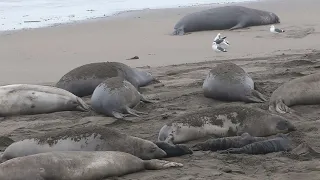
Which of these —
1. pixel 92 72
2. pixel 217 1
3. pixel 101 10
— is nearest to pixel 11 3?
pixel 101 10

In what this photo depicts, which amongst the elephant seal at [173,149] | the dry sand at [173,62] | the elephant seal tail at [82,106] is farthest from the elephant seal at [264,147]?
the elephant seal tail at [82,106]

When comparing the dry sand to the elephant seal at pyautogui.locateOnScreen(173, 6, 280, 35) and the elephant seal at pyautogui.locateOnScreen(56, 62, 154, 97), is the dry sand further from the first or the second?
the elephant seal at pyautogui.locateOnScreen(173, 6, 280, 35)

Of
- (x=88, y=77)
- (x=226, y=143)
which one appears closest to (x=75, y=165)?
(x=226, y=143)

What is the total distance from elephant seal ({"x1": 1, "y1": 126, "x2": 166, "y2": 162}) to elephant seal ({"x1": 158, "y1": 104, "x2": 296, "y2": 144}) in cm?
50

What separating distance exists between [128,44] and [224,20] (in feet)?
10.1

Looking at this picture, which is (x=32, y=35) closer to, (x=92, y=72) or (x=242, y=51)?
(x=242, y=51)

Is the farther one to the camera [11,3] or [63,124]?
[11,3]

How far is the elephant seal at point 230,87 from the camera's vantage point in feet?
21.8

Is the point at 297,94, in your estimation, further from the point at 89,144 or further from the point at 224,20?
the point at 224,20

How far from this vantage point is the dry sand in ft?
14.5

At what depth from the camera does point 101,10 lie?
58.1 feet

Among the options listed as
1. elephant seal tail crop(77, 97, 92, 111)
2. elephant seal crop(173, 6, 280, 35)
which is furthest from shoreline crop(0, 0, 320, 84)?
elephant seal tail crop(77, 97, 92, 111)

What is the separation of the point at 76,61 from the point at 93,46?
143 cm

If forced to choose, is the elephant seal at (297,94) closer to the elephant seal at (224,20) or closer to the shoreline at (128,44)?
the shoreline at (128,44)
